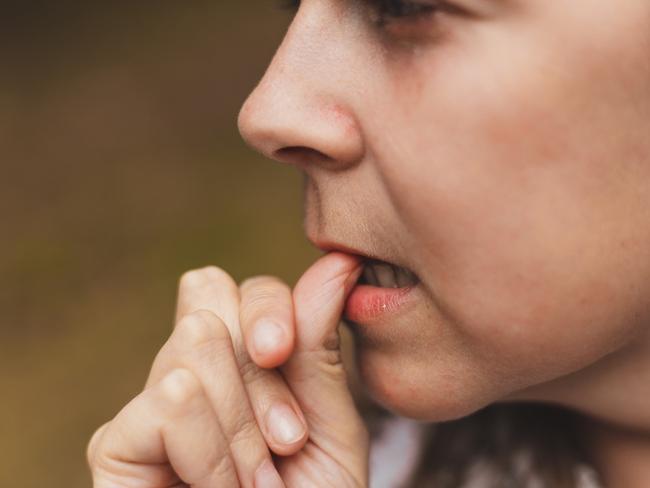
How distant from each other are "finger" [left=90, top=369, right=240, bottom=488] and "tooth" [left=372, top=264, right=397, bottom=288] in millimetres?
169

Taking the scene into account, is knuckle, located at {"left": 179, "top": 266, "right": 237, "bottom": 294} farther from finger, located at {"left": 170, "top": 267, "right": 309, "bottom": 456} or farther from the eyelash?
the eyelash

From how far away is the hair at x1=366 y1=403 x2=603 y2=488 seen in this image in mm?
958

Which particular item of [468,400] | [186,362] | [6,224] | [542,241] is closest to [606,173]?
[542,241]

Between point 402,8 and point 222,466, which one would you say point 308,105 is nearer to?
point 402,8

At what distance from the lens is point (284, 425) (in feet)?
2.49

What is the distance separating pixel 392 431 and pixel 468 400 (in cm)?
32

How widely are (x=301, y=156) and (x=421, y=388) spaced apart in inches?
8.1

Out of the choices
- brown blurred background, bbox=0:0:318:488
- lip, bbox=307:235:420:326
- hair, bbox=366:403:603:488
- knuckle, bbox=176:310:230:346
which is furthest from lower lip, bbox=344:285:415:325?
brown blurred background, bbox=0:0:318:488

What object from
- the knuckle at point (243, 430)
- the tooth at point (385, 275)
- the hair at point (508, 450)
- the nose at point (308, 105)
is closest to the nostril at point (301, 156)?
the nose at point (308, 105)

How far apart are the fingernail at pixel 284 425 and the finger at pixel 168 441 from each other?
0.04 m

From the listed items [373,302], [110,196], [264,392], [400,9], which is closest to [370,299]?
[373,302]

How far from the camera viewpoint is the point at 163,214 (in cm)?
183

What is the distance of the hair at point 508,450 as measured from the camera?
3.14ft

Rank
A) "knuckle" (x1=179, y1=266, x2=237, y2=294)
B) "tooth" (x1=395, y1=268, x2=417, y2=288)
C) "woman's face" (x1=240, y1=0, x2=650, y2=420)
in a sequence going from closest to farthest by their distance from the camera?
"woman's face" (x1=240, y1=0, x2=650, y2=420) < "tooth" (x1=395, y1=268, x2=417, y2=288) < "knuckle" (x1=179, y1=266, x2=237, y2=294)
